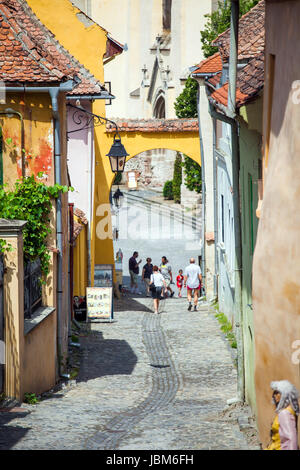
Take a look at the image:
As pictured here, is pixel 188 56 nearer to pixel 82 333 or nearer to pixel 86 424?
pixel 82 333

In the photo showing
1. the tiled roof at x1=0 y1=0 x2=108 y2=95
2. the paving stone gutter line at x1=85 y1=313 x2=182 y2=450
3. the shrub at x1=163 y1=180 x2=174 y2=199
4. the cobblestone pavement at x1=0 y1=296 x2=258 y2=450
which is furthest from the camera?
the shrub at x1=163 y1=180 x2=174 y2=199

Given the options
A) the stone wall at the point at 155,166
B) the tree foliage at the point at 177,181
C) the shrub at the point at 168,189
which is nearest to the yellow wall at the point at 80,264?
the tree foliage at the point at 177,181

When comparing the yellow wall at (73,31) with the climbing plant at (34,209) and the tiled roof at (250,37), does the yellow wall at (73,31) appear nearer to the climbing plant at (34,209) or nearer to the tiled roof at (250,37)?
the tiled roof at (250,37)

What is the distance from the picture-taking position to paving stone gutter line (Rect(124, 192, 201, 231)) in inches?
1915

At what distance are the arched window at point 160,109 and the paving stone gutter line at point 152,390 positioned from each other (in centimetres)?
3519

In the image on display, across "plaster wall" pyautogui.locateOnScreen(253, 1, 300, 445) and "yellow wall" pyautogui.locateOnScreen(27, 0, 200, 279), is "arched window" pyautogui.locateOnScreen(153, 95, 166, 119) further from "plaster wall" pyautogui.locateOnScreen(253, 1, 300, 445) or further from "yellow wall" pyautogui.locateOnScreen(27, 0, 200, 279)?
"plaster wall" pyautogui.locateOnScreen(253, 1, 300, 445)

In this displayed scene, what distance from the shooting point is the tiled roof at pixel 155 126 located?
1115 inches

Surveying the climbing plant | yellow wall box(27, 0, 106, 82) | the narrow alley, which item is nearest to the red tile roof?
yellow wall box(27, 0, 106, 82)

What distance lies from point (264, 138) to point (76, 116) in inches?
537

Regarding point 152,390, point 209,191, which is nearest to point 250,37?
point 152,390

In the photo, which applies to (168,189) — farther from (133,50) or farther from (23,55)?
(23,55)

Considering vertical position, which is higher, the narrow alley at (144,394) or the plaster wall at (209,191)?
the plaster wall at (209,191)

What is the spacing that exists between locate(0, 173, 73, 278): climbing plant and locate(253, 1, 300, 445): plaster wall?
5.31 m

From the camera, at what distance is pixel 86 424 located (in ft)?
39.6
